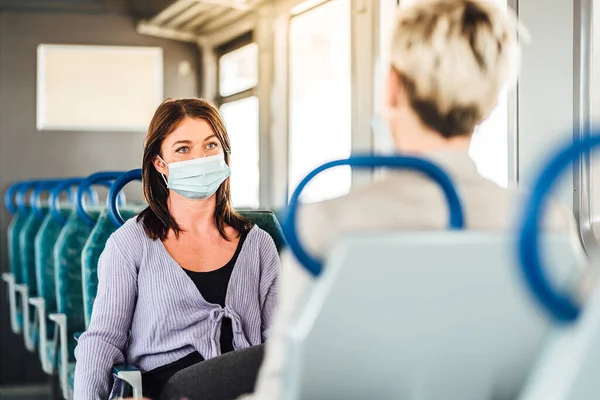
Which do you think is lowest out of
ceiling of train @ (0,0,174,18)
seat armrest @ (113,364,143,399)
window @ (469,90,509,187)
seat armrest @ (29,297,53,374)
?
seat armrest @ (29,297,53,374)

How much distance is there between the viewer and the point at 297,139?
542 centimetres

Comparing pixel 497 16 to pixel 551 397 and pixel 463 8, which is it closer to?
pixel 463 8

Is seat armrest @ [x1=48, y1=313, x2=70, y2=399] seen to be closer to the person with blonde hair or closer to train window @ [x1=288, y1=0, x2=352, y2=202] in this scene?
train window @ [x1=288, y1=0, x2=352, y2=202]

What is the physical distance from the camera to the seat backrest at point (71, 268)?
3.55 m

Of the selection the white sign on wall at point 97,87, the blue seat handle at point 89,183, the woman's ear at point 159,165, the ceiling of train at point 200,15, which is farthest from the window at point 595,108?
the white sign on wall at point 97,87

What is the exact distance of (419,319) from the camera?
3.28ft

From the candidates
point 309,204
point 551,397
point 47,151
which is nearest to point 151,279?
point 309,204

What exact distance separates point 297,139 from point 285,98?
307 millimetres

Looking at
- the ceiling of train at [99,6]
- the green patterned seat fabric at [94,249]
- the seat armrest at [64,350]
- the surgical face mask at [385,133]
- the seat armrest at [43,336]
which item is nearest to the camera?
the surgical face mask at [385,133]

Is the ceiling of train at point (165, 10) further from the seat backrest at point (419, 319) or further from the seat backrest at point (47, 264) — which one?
the seat backrest at point (419, 319)

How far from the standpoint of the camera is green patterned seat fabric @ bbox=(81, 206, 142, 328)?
283cm

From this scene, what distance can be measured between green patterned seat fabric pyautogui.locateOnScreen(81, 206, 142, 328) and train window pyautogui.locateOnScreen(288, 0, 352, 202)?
4.69 feet

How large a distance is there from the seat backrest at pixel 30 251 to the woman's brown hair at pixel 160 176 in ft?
8.38

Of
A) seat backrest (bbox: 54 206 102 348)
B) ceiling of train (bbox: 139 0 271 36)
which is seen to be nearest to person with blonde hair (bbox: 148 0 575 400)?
seat backrest (bbox: 54 206 102 348)
